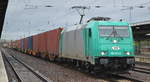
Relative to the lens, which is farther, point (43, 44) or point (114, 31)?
point (43, 44)

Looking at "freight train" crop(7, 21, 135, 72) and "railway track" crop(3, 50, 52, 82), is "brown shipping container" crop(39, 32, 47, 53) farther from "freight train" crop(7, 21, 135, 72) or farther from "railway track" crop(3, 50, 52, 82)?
"freight train" crop(7, 21, 135, 72)

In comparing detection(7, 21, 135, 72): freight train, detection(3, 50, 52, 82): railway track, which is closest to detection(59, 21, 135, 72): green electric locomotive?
detection(7, 21, 135, 72): freight train

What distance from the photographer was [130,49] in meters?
14.5

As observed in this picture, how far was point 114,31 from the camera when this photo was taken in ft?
48.9

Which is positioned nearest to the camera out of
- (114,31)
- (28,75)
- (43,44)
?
(114,31)

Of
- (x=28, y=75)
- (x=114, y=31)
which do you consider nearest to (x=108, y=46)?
(x=114, y=31)

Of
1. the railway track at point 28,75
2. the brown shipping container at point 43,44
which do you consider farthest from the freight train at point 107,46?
the brown shipping container at point 43,44

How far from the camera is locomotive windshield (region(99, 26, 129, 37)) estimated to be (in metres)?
14.8

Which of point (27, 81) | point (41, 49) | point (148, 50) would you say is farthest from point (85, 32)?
point (148, 50)

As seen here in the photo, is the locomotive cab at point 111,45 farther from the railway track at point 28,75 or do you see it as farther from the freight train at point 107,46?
the railway track at point 28,75

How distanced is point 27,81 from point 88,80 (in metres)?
2.98

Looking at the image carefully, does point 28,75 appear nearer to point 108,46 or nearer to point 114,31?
point 108,46

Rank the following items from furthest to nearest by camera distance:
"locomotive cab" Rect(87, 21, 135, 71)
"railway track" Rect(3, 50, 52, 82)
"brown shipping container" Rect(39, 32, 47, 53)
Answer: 1. "brown shipping container" Rect(39, 32, 47, 53)
2. "railway track" Rect(3, 50, 52, 82)
3. "locomotive cab" Rect(87, 21, 135, 71)

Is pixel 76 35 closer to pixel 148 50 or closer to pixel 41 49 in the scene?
pixel 41 49
